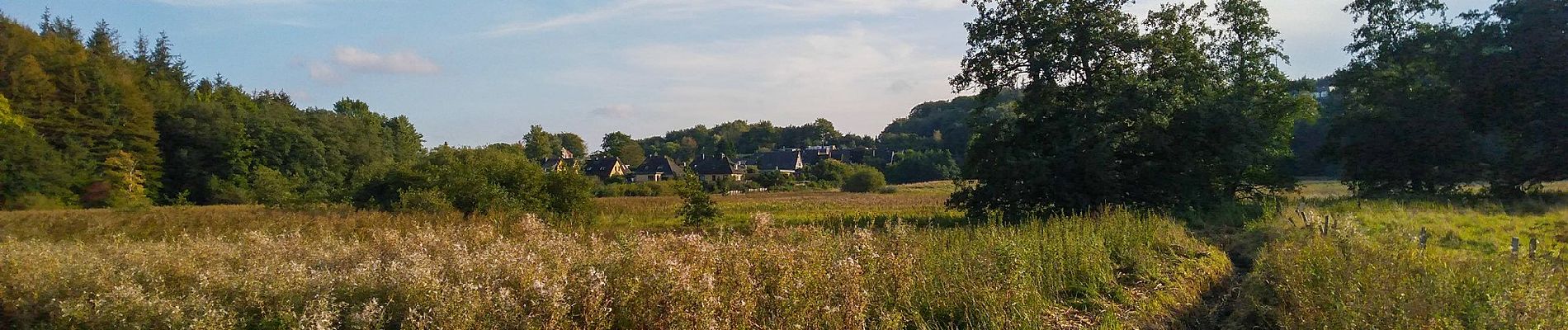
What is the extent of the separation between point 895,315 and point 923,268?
1408 millimetres

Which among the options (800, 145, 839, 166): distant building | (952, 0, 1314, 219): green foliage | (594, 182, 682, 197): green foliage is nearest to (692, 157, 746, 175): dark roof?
(800, 145, 839, 166): distant building

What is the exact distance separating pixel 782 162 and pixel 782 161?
0.16m

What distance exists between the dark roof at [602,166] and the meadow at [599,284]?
80.1 metres

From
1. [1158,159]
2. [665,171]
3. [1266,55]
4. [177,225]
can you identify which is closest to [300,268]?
[177,225]

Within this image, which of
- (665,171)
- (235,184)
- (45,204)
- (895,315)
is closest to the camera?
(895,315)

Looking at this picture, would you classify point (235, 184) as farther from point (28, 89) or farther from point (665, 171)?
point (665, 171)

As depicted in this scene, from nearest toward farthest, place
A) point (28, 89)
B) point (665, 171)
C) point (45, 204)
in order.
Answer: point (45, 204)
point (28, 89)
point (665, 171)

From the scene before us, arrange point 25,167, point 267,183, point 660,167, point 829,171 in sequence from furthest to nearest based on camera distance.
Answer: point 660,167
point 829,171
point 267,183
point 25,167

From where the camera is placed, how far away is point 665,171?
3561 inches

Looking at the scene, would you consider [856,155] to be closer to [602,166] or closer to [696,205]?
[602,166]

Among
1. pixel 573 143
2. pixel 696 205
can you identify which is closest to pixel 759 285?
pixel 696 205

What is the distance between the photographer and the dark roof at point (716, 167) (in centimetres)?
8919

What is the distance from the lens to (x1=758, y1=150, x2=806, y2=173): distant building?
10112cm

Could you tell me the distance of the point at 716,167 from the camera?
9088 centimetres
